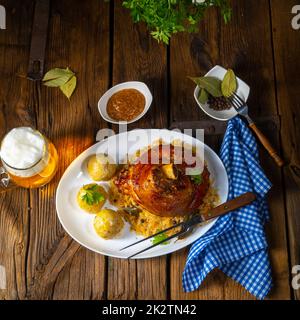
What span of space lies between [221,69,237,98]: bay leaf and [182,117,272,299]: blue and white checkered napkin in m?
0.26

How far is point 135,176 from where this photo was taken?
184 cm

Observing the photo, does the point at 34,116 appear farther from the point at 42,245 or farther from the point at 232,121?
the point at 232,121

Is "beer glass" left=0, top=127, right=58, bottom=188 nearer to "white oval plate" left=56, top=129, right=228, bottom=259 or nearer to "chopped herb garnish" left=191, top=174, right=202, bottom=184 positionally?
"white oval plate" left=56, top=129, right=228, bottom=259

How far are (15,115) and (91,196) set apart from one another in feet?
1.64

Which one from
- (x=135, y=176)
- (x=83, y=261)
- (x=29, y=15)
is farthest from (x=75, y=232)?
(x=29, y=15)

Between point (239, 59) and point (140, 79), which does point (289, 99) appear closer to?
point (239, 59)

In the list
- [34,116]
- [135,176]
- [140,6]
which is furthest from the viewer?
[34,116]

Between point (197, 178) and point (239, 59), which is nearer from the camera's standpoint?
point (197, 178)

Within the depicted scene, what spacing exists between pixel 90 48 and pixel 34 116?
0.35 metres

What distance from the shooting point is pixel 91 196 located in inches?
71.5

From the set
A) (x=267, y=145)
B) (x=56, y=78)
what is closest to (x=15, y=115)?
(x=56, y=78)

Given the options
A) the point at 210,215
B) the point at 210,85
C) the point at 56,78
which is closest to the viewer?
the point at 210,215

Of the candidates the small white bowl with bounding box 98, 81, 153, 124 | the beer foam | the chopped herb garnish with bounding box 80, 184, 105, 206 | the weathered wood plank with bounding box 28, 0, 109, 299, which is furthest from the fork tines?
the beer foam

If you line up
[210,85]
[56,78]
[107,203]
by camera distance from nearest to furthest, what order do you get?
[107,203], [210,85], [56,78]
